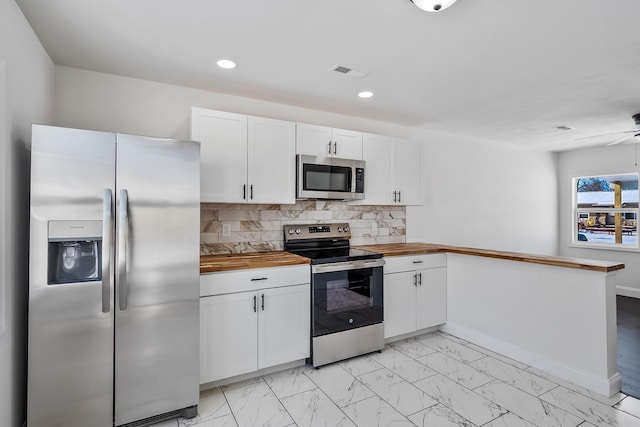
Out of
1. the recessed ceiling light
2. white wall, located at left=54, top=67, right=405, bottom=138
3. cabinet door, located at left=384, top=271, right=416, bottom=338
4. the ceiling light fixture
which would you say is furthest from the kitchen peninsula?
the ceiling light fixture

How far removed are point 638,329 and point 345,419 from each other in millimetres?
3781

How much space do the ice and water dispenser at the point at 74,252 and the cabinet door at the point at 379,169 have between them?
2.41 metres

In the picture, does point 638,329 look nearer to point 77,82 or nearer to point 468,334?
point 468,334

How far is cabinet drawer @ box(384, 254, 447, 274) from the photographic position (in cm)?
327

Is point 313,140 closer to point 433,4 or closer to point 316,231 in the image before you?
point 316,231

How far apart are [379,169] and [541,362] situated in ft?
7.46

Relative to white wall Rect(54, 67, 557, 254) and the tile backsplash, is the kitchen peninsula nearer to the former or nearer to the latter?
the tile backsplash

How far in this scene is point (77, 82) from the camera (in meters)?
2.56

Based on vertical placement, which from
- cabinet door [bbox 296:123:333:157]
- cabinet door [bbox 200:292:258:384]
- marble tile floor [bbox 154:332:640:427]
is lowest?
marble tile floor [bbox 154:332:640:427]

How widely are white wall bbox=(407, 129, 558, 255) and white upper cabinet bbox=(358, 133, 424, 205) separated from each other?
19.6 inches

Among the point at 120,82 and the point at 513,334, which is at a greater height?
the point at 120,82

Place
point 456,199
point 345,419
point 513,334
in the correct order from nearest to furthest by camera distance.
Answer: point 345,419
point 513,334
point 456,199

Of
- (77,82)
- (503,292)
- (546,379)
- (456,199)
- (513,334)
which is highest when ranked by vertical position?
(77,82)

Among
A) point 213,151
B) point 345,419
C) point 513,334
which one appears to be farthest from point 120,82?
point 513,334
